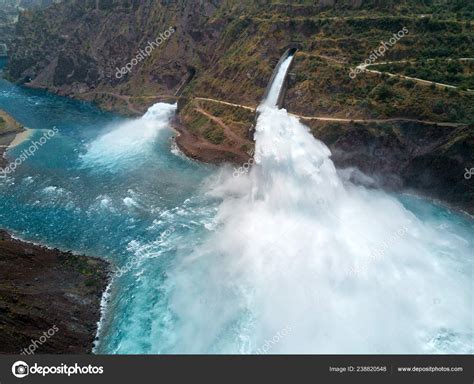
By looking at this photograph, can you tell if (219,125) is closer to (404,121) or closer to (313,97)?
(313,97)

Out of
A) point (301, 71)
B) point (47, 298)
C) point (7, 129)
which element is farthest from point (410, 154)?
point (7, 129)

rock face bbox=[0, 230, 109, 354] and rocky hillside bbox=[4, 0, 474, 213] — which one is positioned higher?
rocky hillside bbox=[4, 0, 474, 213]

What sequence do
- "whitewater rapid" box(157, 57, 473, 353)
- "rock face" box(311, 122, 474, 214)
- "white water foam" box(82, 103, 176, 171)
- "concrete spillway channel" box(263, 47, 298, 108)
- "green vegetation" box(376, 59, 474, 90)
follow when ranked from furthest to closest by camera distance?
"white water foam" box(82, 103, 176, 171), "concrete spillway channel" box(263, 47, 298, 108), "green vegetation" box(376, 59, 474, 90), "rock face" box(311, 122, 474, 214), "whitewater rapid" box(157, 57, 473, 353)

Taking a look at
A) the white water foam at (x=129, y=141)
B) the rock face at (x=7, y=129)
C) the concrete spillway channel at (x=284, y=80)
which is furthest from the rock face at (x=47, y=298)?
the concrete spillway channel at (x=284, y=80)

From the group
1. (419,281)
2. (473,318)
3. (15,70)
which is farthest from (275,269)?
(15,70)

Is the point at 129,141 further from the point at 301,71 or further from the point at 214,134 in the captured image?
the point at 301,71

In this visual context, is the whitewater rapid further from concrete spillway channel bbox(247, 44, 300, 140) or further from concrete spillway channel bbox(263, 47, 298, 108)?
concrete spillway channel bbox(263, 47, 298, 108)

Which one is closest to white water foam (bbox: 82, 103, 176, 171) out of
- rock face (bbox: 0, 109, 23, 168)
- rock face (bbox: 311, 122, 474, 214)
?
rock face (bbox: 0, 109, 23, 168)
